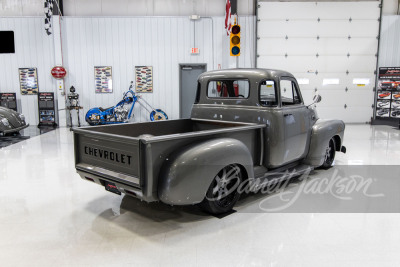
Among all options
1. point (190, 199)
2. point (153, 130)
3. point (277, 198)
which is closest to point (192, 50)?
point (153, 130)

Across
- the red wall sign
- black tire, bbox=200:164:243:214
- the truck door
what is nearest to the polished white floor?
black tire, bbox=200:164:243:214

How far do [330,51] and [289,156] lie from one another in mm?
9794

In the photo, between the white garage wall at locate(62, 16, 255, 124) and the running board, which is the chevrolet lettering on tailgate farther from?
the white garage wall at locate(62, 16, 255, 124)

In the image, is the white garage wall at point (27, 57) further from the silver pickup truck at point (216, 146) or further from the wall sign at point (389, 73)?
the wall sign at point (389, 73)

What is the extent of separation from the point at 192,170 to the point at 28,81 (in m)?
12.0

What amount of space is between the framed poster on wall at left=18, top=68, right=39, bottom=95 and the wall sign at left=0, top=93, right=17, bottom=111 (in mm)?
404

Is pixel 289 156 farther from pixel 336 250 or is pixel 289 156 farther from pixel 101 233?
pixel 101 233

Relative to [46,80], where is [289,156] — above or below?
below

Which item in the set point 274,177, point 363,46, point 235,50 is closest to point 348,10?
point 363,46

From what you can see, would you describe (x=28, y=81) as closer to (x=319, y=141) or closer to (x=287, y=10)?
(x=287, y=10)

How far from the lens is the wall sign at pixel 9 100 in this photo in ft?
41.1

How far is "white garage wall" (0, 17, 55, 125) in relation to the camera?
12.5m

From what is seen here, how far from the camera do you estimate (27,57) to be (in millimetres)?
12609

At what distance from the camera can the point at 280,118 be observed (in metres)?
4.32
